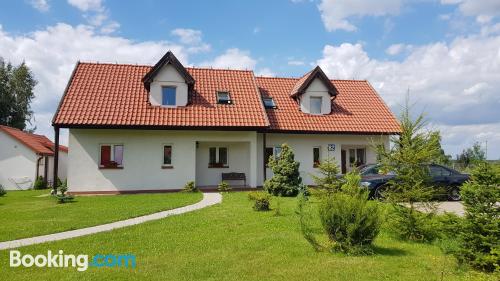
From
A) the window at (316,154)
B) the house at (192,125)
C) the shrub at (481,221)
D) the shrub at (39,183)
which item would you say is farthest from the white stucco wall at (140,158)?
the shrub at (481,221)

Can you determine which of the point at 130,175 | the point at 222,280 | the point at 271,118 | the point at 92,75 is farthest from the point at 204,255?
the point at 92,75

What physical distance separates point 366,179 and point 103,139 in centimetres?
1286

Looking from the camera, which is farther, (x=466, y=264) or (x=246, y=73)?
(x=246, y=73)

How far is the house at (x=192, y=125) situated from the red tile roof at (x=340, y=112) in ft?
0.21

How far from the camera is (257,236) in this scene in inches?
341

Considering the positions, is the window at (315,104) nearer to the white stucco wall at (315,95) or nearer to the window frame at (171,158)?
the white stucco wall at (315,95)

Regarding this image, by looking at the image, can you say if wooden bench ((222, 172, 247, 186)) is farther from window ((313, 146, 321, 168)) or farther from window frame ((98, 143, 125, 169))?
window frame ((98, 143, 125, 169))

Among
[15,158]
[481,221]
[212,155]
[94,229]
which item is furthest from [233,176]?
[15,158]

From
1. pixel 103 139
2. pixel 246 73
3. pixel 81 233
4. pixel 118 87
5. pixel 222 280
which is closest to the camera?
pixel 222 280

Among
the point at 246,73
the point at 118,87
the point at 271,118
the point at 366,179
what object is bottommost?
the point at 366,179

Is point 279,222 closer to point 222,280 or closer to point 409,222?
point 409,222

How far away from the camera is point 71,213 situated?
12.4 meters

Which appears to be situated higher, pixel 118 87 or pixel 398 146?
pixel 118 87

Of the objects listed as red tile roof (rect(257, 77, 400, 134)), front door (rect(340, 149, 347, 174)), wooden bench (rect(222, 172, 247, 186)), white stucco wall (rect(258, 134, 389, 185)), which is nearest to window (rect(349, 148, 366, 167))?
front door (rect(340, 149, 347, 174))
